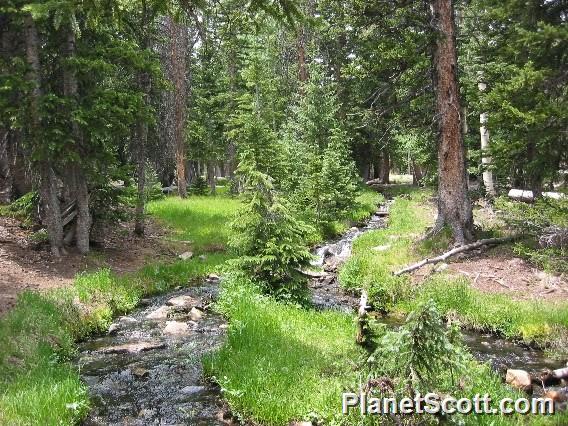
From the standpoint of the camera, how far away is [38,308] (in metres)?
9.55

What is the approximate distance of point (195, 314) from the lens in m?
11.1

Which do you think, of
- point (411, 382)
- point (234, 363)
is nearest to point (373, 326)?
point (411, 382)

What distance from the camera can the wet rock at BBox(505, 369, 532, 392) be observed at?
7.00 metres

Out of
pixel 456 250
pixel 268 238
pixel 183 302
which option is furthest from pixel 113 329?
pixel 456 250

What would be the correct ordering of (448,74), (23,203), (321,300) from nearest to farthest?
1. (321,300)
2. (448,74)
3. (23,203)

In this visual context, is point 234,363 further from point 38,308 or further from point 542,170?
point 542,170

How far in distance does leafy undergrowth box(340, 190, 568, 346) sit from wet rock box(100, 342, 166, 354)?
5.02 meters

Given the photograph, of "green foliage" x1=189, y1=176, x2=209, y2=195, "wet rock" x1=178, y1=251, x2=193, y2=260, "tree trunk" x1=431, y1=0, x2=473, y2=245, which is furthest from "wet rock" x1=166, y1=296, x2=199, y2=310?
"green foliage" x1=189, y1=176, x2=209, y2=195

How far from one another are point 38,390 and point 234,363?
2.76m

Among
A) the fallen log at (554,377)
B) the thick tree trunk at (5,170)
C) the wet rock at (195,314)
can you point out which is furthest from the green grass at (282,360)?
the thick tree trunk at (5,170)

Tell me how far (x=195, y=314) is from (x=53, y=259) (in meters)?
5.22

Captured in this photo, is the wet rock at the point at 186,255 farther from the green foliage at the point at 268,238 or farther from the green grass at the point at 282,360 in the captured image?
the green grass at the point at 282,360

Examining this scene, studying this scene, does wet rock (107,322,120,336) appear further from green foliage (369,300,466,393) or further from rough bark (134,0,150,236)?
rough bark (134,0,150,236)

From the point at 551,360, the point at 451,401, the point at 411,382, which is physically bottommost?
the point at 551,360
